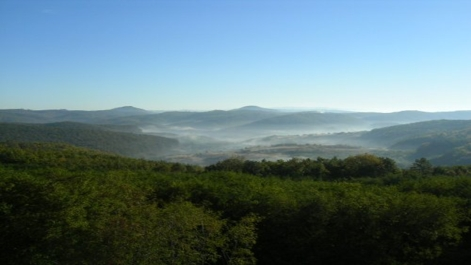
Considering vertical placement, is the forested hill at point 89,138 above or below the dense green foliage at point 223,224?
below

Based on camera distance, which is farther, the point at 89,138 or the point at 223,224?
the point at 89,138

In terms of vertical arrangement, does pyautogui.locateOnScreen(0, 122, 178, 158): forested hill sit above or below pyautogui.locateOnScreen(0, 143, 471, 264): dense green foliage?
below

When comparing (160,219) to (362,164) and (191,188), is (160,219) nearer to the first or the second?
(191,188)

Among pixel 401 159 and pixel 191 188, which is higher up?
pixel 191 188

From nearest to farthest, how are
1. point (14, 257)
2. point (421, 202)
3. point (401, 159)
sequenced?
point (14, 257), point (421, 202), point (401, 159)

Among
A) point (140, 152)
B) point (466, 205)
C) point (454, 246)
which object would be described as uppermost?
point (466, 205)

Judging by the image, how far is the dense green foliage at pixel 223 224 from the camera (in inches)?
599

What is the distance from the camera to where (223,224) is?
21.2m

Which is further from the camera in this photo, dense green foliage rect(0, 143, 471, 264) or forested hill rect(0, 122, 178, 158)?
forested hill rect(0, 122, 178, 158)

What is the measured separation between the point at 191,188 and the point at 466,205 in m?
18.4

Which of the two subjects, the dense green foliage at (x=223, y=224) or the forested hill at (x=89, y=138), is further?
the forested hill at (x=89, y=138)

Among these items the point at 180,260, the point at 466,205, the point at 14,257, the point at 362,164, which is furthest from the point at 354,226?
the point at 362,164

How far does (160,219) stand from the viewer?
52.1 ft

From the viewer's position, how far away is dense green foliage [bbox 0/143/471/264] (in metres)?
15.2
